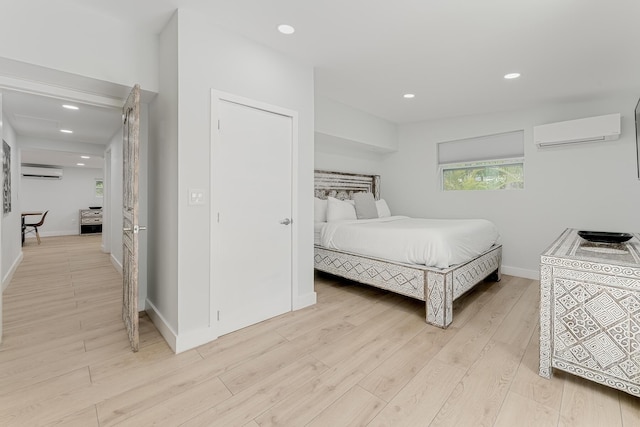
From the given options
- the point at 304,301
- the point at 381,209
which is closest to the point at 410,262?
the point at 304,301

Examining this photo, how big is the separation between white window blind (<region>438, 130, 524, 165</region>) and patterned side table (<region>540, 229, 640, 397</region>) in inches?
108

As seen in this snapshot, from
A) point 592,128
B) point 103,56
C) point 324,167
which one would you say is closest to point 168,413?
point 103,56

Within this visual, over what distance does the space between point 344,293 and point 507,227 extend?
2.78m

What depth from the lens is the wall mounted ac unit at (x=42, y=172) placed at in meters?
8.39

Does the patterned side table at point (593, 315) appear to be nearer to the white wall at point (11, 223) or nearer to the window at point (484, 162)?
the window at point (484, 162)

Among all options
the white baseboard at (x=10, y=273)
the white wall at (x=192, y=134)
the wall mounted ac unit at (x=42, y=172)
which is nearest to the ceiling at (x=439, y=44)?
the white wall at (x=192, y=134)

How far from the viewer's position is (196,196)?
215cm

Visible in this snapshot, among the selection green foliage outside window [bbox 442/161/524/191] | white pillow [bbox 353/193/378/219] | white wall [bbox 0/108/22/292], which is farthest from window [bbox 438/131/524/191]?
white wall [bbox 0/108/22/292]

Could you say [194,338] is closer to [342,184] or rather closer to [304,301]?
[304,301]

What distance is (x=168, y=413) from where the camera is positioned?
4.86 feet

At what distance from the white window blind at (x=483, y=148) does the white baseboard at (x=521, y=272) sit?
1.67 m

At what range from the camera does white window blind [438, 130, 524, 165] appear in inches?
165

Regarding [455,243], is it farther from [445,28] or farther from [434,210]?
[434,210]

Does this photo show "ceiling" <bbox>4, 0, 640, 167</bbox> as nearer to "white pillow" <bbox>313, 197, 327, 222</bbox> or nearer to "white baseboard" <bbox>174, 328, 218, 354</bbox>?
"white pillow" <bbox>313, 197, 327, 222</bbox>
